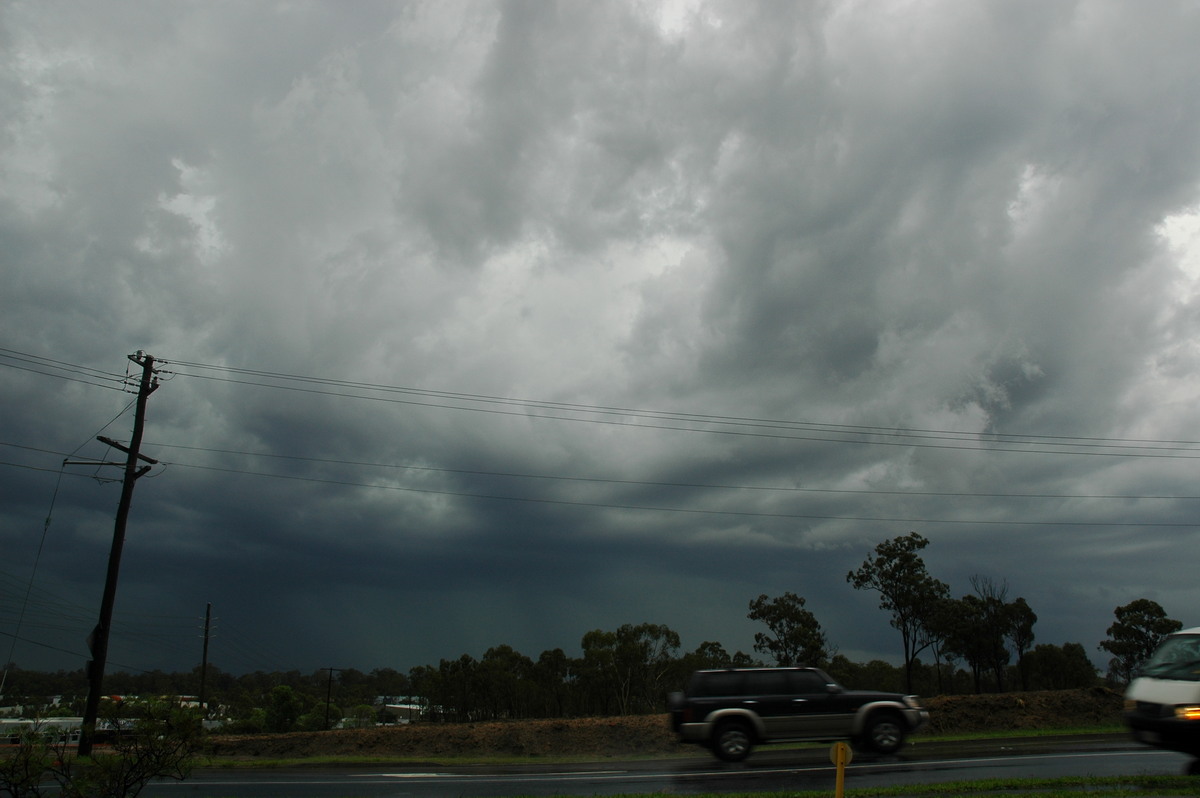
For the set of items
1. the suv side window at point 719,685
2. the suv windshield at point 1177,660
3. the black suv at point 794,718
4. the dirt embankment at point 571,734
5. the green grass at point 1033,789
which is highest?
the suv windshield at point 1177,660

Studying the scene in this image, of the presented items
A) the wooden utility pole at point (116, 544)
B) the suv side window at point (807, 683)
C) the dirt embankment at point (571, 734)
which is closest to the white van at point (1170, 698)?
the suv side window at point (807, 683)

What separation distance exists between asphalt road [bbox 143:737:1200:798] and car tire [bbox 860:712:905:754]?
28 centimetres

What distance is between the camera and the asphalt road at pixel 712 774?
13359 mm

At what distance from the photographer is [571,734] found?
24.0m

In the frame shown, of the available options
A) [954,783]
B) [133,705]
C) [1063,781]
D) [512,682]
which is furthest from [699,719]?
[512,682]

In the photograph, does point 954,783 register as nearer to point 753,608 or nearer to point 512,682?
point 753,608

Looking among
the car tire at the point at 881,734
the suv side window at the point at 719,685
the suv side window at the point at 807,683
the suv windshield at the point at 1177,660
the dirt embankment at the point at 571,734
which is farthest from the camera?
the dirt embankment at the point at 571,734

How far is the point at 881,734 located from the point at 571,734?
11.0 meters

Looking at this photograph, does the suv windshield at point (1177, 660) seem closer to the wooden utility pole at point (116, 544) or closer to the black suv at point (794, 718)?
the black suv at point (794, 718)

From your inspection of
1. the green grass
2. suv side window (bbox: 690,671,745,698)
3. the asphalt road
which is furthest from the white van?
suv side window (bbox: 690,671,745,698)

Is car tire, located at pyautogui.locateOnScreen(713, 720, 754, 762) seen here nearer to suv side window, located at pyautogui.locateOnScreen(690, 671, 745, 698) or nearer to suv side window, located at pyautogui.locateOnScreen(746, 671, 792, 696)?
suv side window, located at pyautogui.locateOnScreen(690, 671, 745, 698)

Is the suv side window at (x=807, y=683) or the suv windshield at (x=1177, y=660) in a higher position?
the suv windshield at (x=1177, y=660)

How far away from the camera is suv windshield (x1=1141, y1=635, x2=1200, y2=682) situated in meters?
11.6

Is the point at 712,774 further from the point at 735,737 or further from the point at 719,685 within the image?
the point at 719,685
